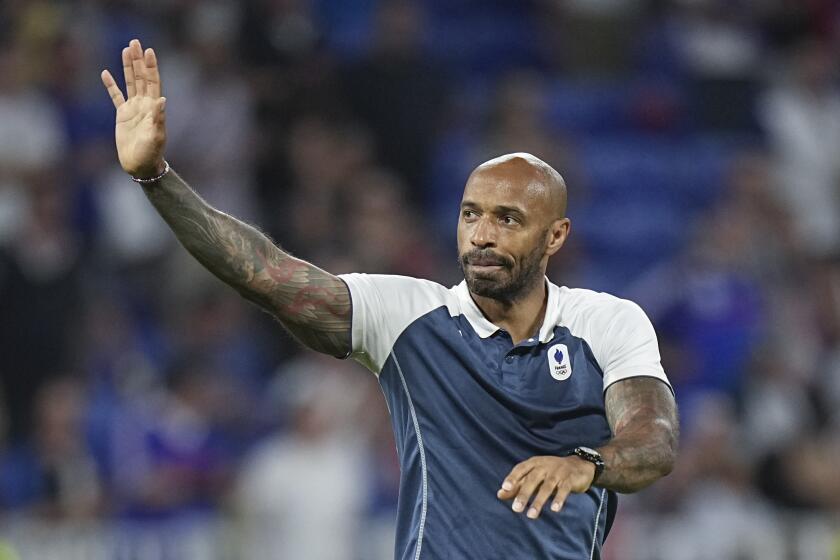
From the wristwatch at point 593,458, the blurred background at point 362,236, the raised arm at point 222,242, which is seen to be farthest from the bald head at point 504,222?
the blurred background at point 362,236

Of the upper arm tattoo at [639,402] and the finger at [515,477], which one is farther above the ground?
the upper arm tattoo at [639,402]

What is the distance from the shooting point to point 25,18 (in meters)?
11.4

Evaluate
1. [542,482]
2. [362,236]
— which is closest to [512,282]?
[542,482]

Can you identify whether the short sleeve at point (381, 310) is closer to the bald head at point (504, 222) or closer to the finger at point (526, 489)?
the bald head at point (504, 222)

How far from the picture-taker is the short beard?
16.3 feet

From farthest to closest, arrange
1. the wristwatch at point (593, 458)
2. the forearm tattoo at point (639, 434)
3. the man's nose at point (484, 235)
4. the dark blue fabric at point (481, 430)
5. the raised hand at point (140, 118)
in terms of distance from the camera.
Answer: the man's nose at point (484, 235) → the dark blue fabric at point (481, 430) → the raised hand at point (140, 118) → the forearm tattoo at point (639, 434) → the wristwatch at point (593, 458)

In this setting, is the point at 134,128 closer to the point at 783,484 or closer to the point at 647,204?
the point at 783,484

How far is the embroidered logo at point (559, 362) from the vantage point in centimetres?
494

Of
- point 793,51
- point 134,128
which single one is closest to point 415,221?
point 793,51

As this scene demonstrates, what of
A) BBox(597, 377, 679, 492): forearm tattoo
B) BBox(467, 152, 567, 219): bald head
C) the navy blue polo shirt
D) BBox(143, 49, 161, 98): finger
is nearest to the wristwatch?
BBox(597, 377, 679, 492): forearm tattoo

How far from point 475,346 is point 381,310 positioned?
0.32 m

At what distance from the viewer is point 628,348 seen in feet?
16.1

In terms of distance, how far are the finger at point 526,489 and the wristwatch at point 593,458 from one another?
237 mm

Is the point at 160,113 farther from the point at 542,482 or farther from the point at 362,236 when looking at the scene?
the point at 362,236
